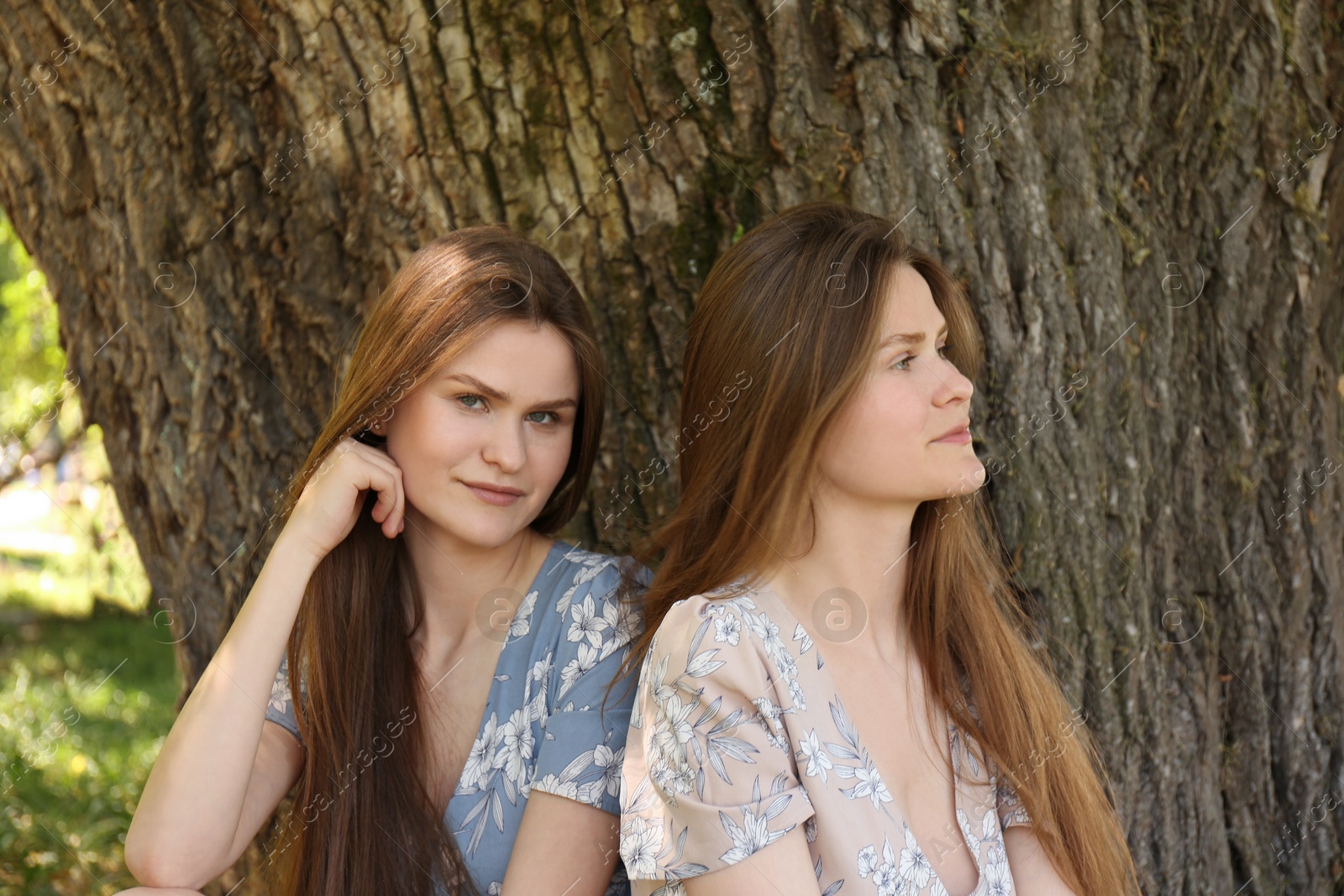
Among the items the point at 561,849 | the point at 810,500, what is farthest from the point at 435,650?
the point at 810,500

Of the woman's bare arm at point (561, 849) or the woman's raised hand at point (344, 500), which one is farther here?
the woman's raised hand at point (344, 500)

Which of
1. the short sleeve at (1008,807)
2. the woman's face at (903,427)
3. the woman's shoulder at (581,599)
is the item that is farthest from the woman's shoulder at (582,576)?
the short sleeve at (1008,807)

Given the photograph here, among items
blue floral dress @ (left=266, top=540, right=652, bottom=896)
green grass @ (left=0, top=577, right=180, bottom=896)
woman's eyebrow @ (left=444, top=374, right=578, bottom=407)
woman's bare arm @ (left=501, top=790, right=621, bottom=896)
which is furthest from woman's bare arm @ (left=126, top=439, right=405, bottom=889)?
green grass @ (left=0, top=577, right=180, bottom=896)

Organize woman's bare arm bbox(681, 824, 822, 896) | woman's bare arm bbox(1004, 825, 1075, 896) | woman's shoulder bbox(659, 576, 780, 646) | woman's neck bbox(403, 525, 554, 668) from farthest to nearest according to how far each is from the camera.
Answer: woman's neck bbox(403, 525, 554, 668), woman's bare arm bbox(1004, 825, 1075, 896), woman's shoulder bbox(659, 576, 780, 646), woman's bare arm bbox(681, 824, 822, 896)

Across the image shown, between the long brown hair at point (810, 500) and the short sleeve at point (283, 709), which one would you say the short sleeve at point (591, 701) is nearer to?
the long brown hair at point (810, 500)

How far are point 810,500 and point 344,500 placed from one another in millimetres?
999

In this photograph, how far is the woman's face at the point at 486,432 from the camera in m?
2.31

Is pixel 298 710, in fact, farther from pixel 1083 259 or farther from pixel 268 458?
pixel 1083 259

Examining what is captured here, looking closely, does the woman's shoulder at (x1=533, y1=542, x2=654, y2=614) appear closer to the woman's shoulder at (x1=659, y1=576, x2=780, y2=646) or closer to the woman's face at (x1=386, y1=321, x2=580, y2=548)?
the woman's face at (x1=386, y1=321, x2=580, y2=548)

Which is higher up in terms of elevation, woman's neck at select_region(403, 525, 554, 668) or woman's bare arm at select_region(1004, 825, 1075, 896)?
woman's neck at select_region(403, 525, 554, 668)

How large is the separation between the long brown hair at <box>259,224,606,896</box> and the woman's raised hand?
8 centimetres

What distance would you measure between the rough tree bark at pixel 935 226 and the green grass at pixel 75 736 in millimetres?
2317

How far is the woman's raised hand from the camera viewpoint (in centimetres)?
237

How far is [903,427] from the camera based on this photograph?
2105mm
